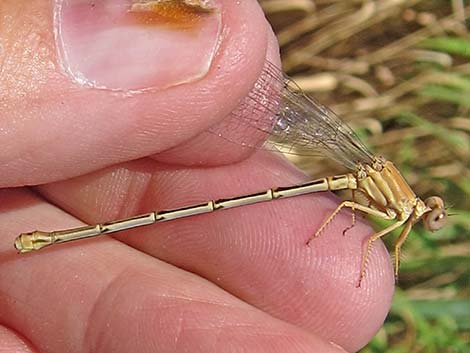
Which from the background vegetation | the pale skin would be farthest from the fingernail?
the background vegetation

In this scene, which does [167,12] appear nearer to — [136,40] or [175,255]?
[136,40]

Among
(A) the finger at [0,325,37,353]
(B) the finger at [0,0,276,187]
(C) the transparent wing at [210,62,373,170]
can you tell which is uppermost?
(B) the finger at [0,0,276,187]

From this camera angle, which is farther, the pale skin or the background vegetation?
the background vegetation

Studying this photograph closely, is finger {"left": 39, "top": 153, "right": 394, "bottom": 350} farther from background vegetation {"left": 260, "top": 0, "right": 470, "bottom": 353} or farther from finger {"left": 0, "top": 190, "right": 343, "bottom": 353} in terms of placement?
background vegetation {"left": 260, "top": 0, "right": 470, "bottom": 353}

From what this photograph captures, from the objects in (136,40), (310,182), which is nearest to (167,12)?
(136,40)

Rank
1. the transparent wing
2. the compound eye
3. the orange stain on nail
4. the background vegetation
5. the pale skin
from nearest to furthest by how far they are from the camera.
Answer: the orange stain on nail
the pale skin
the transparent wing
the compound eye
the background vegetation

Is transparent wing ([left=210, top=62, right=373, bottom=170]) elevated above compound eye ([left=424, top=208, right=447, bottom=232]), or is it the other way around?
transparent wing ([left=210, top=62, right=373, bottom=170])

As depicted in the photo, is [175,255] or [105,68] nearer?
[105,68]

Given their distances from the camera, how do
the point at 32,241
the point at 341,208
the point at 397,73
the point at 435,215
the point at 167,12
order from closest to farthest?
the point at 167,12 → the point at 32,241 → the point at 341,208 → the point at 435,215 → the point at 397,73
